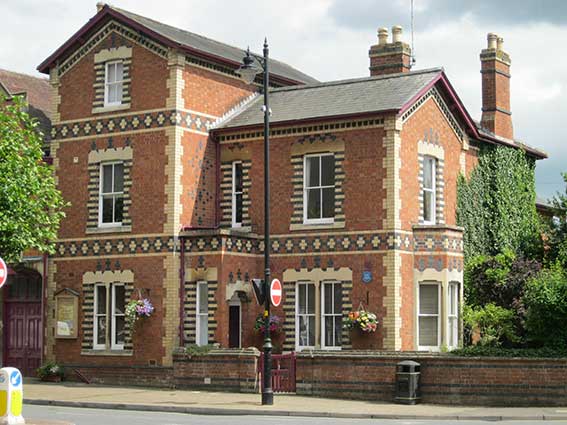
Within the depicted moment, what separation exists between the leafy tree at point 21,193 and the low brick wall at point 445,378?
8.26 metres

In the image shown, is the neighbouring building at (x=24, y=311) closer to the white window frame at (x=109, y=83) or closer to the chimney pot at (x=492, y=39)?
the white window frame at (x=109, y=83)

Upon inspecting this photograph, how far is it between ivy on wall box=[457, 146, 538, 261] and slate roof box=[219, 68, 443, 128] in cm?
388

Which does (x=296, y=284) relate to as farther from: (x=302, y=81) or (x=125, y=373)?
(x=302, y=81)

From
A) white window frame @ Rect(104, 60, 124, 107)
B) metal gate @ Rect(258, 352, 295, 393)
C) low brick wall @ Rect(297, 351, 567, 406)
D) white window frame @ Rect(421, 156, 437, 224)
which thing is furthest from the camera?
white window frame @ Rect(104, 60, 124, 107)

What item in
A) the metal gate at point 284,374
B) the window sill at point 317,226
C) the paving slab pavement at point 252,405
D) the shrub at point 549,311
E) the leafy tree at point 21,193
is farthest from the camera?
the window sill at point 317,226

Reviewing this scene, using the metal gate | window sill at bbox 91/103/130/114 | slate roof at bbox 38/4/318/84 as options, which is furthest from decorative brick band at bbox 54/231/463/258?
slate roof at bbox 38/4/318/84

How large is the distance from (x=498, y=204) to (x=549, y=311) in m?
10.8

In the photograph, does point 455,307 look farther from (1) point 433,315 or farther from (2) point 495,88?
(2) point 495,88

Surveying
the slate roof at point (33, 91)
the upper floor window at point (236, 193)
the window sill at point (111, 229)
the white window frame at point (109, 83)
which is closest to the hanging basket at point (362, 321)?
the upper floor window at point (236, 193)

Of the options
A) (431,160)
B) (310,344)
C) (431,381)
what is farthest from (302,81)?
(431,381)

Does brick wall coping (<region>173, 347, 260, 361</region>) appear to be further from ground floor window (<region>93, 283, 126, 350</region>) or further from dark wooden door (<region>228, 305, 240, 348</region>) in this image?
ground floor window (<region>93, 283, 126, 350</region>)

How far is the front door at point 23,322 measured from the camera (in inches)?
1422

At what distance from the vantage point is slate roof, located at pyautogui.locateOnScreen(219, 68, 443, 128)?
1250 inches

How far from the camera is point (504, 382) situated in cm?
2550
